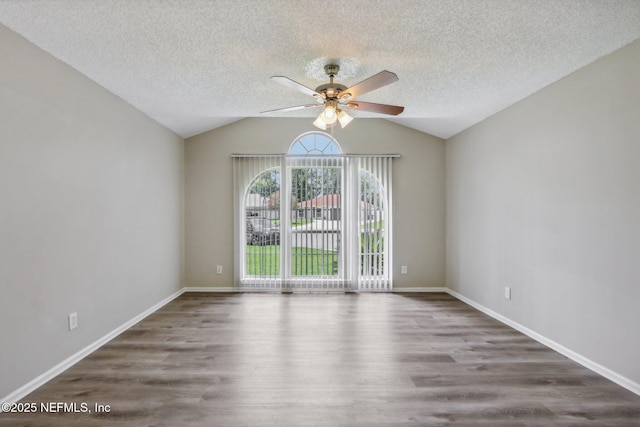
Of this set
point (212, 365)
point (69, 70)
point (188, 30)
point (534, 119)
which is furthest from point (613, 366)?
point (69, 70)

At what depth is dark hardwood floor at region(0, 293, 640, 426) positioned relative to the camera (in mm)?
1957

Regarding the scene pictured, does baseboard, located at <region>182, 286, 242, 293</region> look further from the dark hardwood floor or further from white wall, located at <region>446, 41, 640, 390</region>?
white wall, located at <region>446, 41, 640, 390</region>

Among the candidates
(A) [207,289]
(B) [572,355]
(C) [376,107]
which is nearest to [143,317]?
(A) [207,289]

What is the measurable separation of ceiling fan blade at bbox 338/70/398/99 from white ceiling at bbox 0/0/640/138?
250 mm

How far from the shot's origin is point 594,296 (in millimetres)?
2494

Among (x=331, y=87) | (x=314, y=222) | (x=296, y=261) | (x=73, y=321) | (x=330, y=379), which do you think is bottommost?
(x=330, y=379)

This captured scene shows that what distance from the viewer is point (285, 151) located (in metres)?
4.99

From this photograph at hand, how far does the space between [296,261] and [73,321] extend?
9.58 ft

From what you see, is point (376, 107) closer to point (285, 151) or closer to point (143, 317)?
point (285, 151)

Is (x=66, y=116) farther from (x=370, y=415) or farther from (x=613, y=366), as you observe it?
(x=613, y=366)

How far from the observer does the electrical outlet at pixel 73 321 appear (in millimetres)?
2578

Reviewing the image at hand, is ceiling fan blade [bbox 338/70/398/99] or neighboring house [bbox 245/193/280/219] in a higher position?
ceiling fan blade [bbox 338/70/398/99]

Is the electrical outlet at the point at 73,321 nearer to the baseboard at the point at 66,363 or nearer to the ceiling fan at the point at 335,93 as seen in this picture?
the baseboard at the point at 66,363

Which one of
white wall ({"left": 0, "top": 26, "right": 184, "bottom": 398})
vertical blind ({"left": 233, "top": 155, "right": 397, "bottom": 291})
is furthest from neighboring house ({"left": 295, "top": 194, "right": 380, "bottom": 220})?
white wall ({"left": 0, "top": 26, "right": 184, "bottom": 398})
